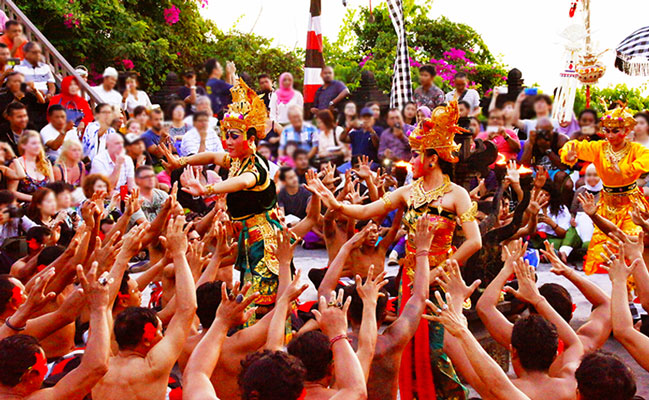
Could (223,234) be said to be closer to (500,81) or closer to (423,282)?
(423,282)

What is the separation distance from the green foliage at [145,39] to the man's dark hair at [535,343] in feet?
38.0

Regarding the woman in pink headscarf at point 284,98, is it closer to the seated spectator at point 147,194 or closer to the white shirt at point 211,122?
the white shirt at point 211,122

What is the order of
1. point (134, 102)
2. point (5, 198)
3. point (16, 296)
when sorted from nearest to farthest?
point (16, 296), point (5, 198), point (134, 102)

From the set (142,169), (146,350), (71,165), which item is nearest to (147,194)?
(142,169)

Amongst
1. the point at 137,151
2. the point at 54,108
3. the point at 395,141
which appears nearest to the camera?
the point at 137,151

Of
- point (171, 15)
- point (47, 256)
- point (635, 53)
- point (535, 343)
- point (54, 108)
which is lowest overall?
point (47, 256)

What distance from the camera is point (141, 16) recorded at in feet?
52.4

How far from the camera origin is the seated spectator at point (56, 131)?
8.83m

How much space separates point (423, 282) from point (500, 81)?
52.0 feet

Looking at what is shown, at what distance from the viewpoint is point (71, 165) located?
27.7 feet

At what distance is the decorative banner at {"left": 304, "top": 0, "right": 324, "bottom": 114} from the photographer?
1183 centimetres

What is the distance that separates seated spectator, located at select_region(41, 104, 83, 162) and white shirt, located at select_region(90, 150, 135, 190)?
2.21ft

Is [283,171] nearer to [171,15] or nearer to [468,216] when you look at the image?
[468,216]

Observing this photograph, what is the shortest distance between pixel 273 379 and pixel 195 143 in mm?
6190
